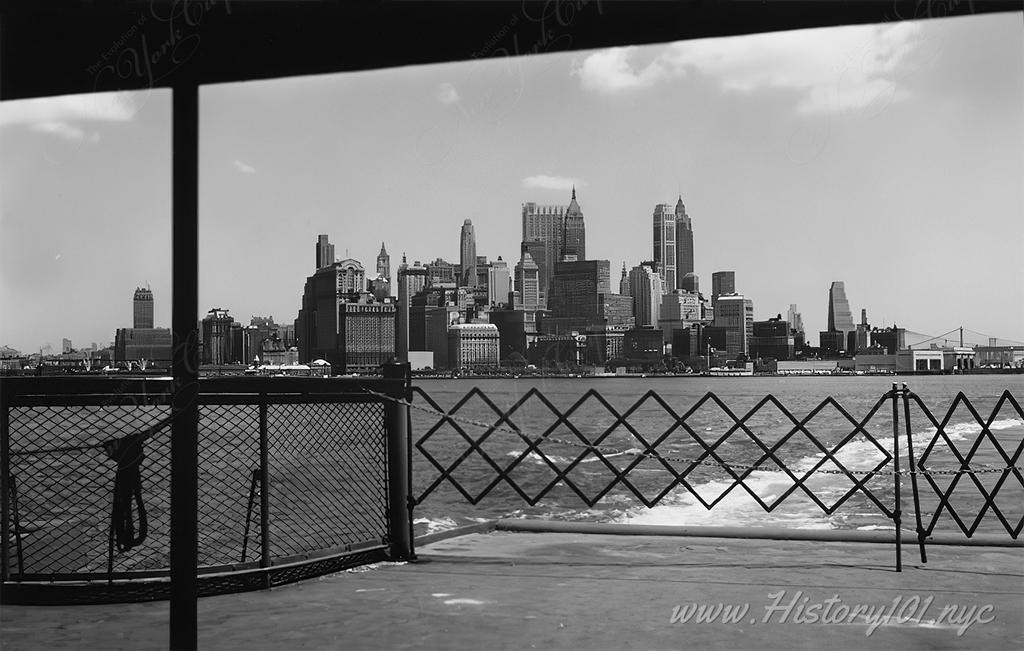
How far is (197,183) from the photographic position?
59.8 inches

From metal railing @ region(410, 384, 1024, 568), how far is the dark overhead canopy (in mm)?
2469

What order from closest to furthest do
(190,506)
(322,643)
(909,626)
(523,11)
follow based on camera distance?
(190,506) → (523,11) → (322,643) → (909,626)

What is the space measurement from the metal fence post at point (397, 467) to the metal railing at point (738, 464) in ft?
0.53

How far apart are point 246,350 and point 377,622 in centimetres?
1162

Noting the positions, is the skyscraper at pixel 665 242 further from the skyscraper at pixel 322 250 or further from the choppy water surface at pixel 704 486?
the skyscraper at pixel 322 250

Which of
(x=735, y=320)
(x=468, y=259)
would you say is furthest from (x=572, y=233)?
(x=735, y=320)

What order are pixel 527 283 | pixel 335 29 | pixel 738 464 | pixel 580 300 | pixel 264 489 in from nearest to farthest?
pixel 335 29 < pixel 264 489 < pixel 738 464 < pixel 527 283 < pixel 580 300

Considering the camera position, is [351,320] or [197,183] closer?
[197,183]

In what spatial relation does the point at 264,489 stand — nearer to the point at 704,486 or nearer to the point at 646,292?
the point at 704,486

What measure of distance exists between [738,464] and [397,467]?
2.77m

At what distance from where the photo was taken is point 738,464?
637 cm

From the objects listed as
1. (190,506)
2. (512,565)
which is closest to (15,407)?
(512,565)

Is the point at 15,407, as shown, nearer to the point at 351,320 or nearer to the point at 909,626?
the point at 909,626

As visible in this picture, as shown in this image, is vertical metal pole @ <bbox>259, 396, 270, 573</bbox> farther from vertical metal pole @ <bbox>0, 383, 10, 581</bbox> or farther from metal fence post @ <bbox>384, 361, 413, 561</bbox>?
vertical metal pole @ <bbox>0, 383, 10, 581</bbox>
